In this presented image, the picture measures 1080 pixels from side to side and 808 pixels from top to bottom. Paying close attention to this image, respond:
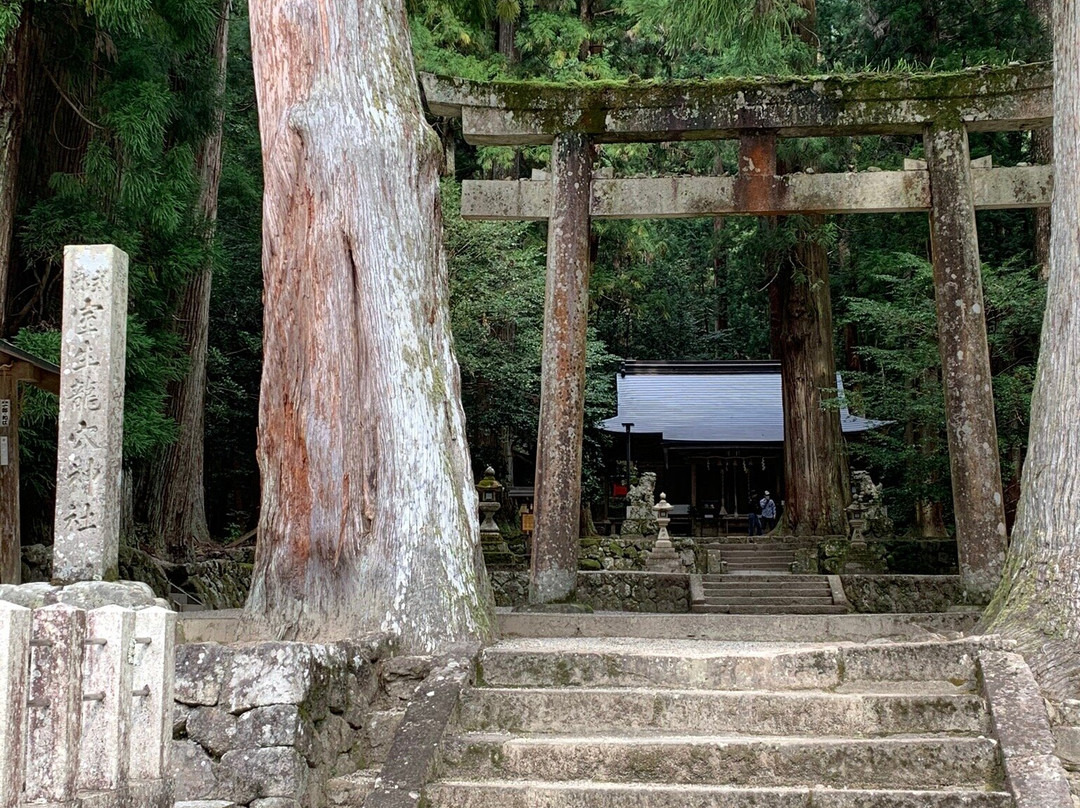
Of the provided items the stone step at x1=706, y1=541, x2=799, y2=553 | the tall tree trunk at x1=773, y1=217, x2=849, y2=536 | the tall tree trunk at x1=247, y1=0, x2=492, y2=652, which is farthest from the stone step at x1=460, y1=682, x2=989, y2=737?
the tall tree trunk at x1=773, y1=217, x2=849, y2=536

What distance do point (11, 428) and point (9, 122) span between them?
4007 mm

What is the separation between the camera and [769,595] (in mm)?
15750

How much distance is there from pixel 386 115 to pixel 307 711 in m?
4.11

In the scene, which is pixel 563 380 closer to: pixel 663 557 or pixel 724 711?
pixel 724 711

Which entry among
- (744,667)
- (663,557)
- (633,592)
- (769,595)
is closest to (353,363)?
(744,667)

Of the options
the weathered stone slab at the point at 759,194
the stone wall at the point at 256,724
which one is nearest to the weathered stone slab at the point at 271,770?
the stone wall at the point at 256,724

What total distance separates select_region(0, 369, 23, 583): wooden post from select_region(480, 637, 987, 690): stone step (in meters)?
5.17

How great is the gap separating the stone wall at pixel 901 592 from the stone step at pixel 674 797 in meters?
9.44

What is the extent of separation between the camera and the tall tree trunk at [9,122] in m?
11.6

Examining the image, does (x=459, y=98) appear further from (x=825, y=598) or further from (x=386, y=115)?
(x=825, y=598)

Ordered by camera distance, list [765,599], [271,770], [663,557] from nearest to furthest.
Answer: [271,770] → [765,599] → [663,557]

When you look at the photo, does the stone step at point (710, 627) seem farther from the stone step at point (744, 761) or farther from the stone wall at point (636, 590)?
the stone wall at point (636, 590)

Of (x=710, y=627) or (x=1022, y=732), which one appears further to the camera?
(x=710, y=627)

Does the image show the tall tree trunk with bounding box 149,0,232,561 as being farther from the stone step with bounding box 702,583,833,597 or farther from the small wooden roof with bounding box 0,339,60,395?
the stone step with bounding box 702,583,833,597
